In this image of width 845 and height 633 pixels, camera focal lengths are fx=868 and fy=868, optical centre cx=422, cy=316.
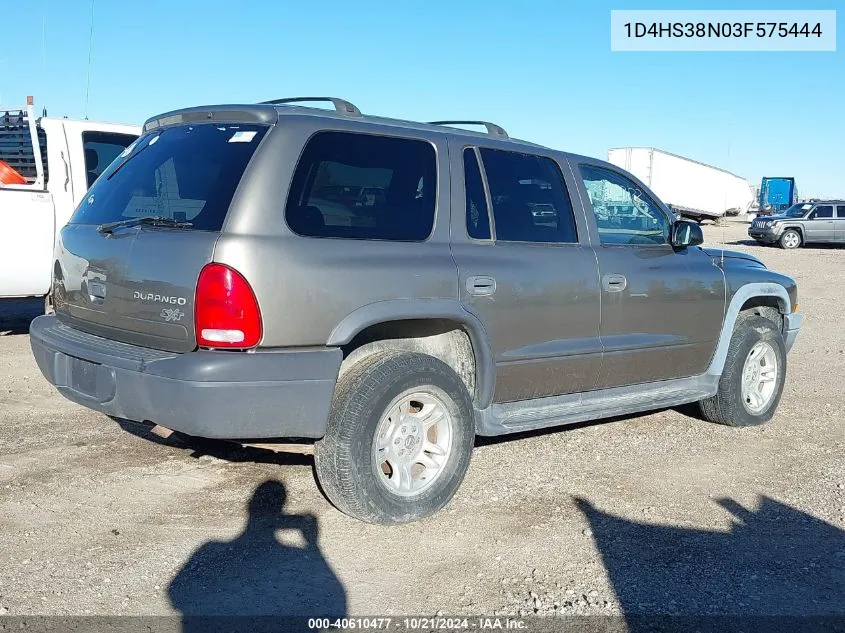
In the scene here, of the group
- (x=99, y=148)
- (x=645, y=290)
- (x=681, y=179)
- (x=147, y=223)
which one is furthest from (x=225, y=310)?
(x=681, y=179)

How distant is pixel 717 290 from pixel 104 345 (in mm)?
3792

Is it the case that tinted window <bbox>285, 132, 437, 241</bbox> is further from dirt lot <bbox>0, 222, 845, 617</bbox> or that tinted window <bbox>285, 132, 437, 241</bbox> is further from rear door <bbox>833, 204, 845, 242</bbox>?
rear door <bbox>833, 204, 845, 242</bbox>

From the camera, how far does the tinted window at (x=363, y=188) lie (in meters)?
3.84

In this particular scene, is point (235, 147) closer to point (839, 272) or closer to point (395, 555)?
point (395, 555)

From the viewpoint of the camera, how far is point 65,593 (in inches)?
129

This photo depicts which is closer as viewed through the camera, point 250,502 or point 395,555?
point 395,555

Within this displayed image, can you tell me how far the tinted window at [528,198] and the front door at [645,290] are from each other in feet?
0.68

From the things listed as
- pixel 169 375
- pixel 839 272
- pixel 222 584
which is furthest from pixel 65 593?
pixel 839 272

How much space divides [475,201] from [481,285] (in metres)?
0.49

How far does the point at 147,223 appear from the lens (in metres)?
3.92

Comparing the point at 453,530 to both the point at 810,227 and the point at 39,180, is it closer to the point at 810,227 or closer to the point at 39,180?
the point at 39,180

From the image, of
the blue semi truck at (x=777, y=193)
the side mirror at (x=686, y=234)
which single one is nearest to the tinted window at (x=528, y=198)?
the side mirror at (x=686, y=234)

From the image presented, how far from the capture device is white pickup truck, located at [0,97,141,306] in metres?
8.31

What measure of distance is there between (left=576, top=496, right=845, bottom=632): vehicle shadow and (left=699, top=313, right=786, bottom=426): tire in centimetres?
158
